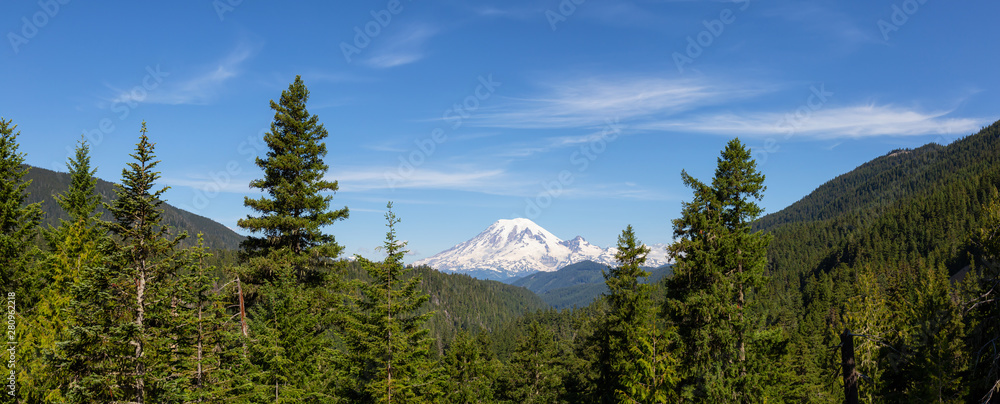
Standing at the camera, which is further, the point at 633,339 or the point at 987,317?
the point at 633,339

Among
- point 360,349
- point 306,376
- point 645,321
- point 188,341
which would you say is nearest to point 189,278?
point 188,341

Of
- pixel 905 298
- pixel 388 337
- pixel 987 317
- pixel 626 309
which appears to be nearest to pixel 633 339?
pixel 626 309

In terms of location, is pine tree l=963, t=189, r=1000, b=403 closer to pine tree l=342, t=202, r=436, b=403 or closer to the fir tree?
the fir tree

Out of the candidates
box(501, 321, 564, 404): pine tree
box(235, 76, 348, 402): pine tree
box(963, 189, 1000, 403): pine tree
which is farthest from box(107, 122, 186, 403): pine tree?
box(501, 321, 564, 404): pine tree

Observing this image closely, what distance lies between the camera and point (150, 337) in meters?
12.2

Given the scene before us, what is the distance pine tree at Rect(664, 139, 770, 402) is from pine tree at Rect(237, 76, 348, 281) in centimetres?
1541

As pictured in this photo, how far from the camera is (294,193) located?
789 inches

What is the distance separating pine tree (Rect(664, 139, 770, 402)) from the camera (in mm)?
20797

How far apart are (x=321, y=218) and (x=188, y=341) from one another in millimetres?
6693

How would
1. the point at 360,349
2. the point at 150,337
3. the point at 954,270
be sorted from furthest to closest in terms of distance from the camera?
the point at 954,270 < the point at 360,349 < the point at 150,337

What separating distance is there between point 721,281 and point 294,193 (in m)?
18.1

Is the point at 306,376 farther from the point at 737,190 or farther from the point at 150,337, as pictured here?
the point at 737,190

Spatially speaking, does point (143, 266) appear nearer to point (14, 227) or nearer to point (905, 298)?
point (14, 227)

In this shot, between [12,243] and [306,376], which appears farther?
[12,243]
